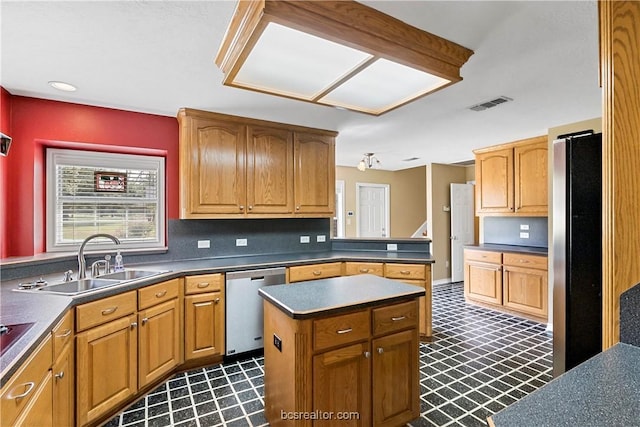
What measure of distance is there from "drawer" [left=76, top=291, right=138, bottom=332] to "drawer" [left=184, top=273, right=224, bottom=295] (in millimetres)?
477

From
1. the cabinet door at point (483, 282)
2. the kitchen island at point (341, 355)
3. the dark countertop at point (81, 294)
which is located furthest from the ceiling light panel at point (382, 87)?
the cabinet door at point (483, 282)

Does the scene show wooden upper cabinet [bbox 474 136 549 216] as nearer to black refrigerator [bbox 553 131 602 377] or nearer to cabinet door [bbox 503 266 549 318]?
Result: cabinet door [bbox 503 266 549 318]

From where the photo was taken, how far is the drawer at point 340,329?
5.10ft

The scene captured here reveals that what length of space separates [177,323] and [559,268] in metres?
2.68

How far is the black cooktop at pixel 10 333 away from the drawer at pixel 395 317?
1.54 meters

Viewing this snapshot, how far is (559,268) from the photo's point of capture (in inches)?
62.4

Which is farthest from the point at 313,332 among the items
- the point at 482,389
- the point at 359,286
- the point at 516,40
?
the point at 516,40

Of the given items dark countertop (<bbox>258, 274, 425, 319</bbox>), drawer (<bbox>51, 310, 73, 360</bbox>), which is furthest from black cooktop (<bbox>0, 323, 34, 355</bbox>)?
dark countertop (<bbox>258, 274, 425, 319</bbox>)

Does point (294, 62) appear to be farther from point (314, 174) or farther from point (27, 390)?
point (314, 174)

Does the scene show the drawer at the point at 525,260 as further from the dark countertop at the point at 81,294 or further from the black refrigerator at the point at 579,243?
the black refrigerator at the point at 579,243

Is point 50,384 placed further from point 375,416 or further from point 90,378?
point 375,416

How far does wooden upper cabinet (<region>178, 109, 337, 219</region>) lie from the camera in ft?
9.70

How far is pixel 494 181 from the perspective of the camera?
14.3 ft

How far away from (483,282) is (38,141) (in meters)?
5.22
